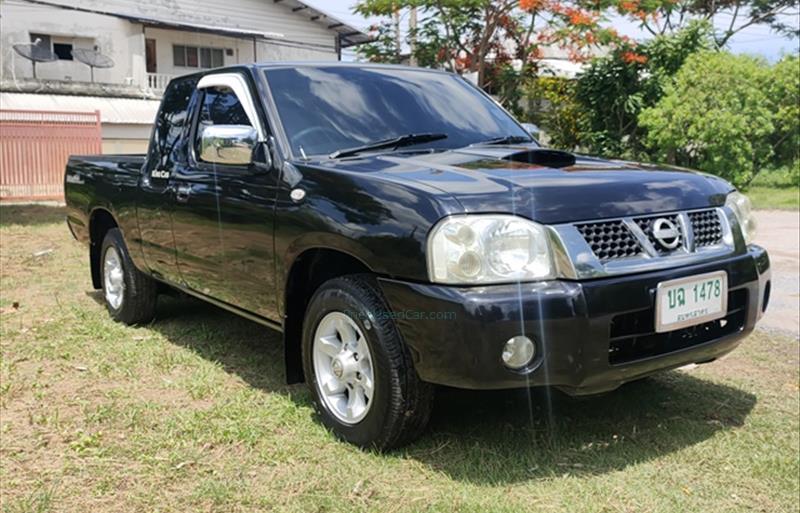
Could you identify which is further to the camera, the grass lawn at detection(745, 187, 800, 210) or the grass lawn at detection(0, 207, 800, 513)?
the grass lawn at detection(745, 187, 800, 210)

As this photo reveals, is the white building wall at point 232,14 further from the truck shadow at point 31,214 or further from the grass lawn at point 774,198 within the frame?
the grass lawn at point 774,198

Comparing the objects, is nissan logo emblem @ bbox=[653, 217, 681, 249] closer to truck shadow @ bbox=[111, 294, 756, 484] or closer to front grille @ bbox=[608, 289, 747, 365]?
front grille @ bbox=[608, 289, 747, 365]

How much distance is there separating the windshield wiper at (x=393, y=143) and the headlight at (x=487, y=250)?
101 centimetres

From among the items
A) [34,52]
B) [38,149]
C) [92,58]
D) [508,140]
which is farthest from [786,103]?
[34,52]

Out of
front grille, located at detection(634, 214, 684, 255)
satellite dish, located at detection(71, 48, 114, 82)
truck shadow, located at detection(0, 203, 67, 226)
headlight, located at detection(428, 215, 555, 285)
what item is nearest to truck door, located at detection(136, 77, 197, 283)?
headlight, located at detection(428, 215, 555, 285)

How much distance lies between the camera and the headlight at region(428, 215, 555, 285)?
272 centimetres

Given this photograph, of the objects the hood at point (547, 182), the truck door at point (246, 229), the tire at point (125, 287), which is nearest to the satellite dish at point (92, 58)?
the tire at point (125, 287)

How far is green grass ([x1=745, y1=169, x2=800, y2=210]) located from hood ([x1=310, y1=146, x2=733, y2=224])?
1151 cm

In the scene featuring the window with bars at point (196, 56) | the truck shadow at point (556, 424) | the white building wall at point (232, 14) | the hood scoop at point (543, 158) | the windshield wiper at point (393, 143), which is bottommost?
the truck shadow at point (556, 424)

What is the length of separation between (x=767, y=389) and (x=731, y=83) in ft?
38.8

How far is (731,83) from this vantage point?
1429cm

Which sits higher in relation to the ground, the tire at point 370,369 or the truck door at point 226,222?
the truck door at point 226,222

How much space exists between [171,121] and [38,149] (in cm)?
1205

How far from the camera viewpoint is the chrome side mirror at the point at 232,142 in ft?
11.8
